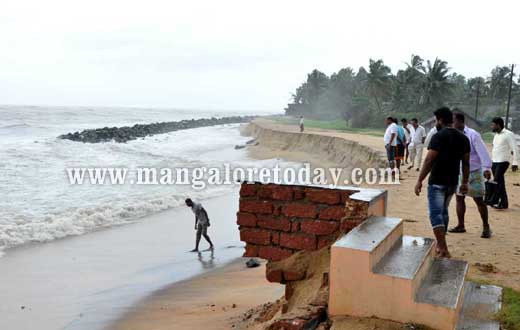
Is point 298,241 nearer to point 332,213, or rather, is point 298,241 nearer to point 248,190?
point 332,213

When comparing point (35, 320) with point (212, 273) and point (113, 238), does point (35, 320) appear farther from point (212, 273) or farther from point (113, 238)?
point (113, 238)

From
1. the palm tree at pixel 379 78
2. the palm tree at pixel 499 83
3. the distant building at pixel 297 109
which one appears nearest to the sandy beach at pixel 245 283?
the palm tree at pixel 379 78

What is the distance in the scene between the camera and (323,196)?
13.5 feet

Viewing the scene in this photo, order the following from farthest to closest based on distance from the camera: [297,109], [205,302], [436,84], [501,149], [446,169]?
1. [297,109]
2. [436,84]
3. [501,149]
4. [205,302]
5. [446,169]

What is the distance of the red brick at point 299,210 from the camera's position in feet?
13.5

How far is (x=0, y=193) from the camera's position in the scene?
48.3 ft

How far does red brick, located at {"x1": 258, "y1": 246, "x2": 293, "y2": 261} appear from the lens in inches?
167

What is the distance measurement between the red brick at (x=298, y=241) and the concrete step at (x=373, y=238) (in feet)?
2.04

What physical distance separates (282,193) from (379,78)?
162ft

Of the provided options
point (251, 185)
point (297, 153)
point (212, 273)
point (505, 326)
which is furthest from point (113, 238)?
point (297, 153)

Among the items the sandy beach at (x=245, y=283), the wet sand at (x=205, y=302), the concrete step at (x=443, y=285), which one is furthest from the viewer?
the wet sand at (x=205, y=302)

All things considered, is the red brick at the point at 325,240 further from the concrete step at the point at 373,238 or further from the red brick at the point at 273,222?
the concrete step at the point at 373,238

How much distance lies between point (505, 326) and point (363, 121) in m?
44.1

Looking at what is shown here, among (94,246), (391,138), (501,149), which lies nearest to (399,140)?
(391,138)
